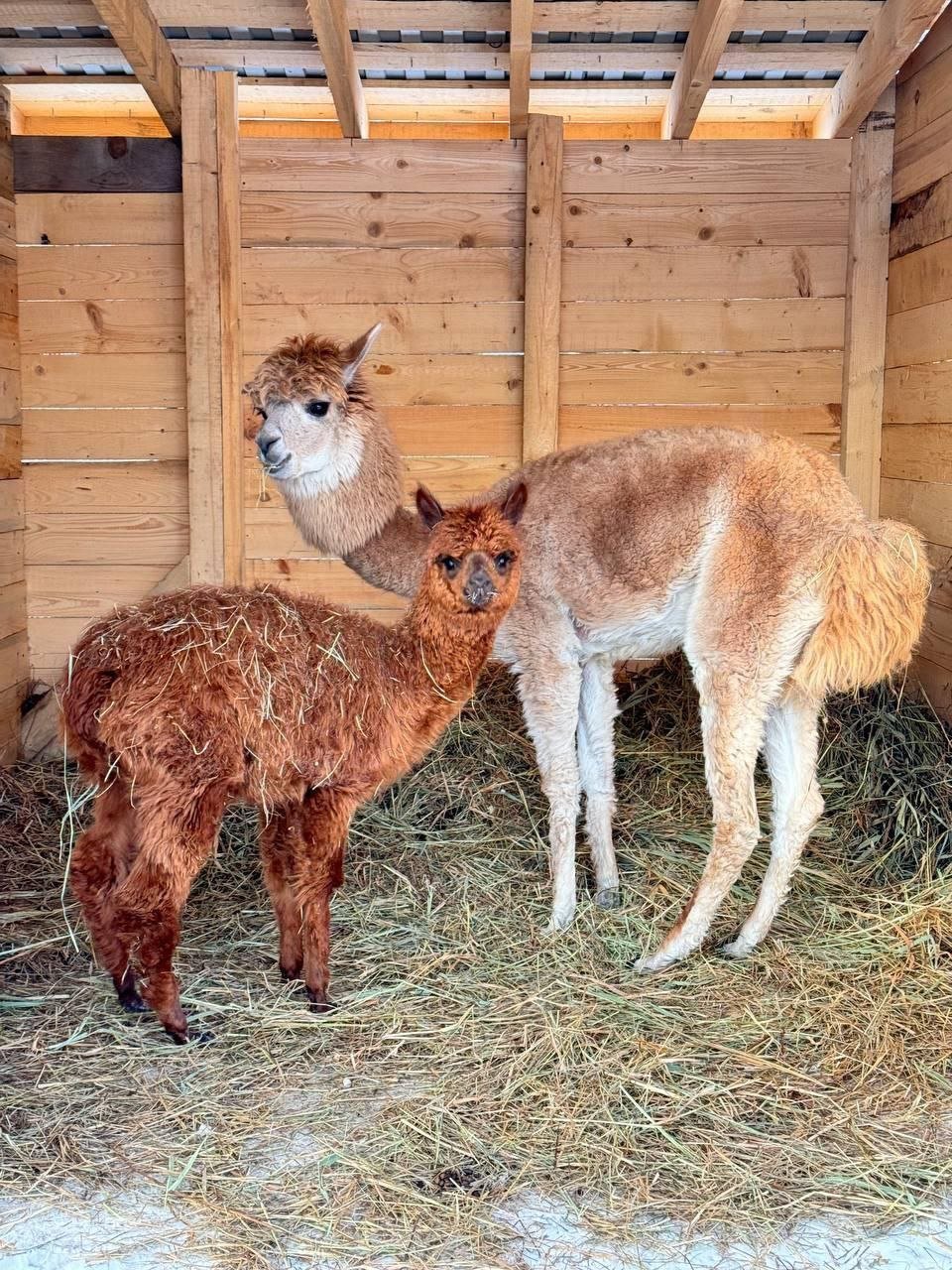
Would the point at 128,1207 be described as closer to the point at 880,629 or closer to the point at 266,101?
the point at 880,629

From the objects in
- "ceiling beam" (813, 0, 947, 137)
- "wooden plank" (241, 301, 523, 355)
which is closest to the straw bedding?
"wooden plank" (241, 301, 523, 355)

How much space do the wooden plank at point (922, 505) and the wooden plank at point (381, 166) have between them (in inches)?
86.3

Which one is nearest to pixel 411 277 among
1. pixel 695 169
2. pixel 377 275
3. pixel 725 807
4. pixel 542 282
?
Answer: pixel 377 275

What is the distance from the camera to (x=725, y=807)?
11.7 feet

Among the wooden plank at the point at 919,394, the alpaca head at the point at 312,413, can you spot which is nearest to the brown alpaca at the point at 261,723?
the alpaca head at the point at 312,413

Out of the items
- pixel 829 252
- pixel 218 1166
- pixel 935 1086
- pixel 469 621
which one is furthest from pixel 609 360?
pixel 218 1166

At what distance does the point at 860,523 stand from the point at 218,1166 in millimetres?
2595

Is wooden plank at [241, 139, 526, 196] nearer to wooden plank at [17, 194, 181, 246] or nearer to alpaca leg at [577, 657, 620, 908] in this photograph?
wooden plank at [17, 194, 181, 246]

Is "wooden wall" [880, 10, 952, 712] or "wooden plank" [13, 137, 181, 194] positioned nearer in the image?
"wooden wall" [880, 10, 952, 712]

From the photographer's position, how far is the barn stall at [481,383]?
3.18 meters

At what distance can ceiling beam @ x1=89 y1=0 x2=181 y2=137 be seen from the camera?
13.4 ft

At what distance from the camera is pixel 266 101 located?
5324 mm

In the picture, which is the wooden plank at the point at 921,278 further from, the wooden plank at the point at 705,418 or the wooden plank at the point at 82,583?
the wooden plank at the point at 82,583

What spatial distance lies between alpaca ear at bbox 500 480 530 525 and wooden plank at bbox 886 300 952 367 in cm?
205
